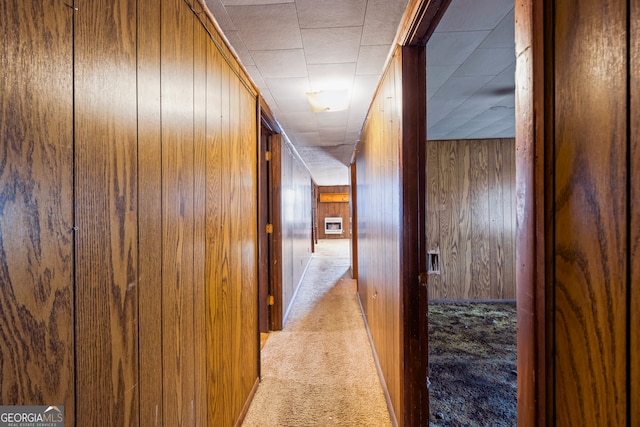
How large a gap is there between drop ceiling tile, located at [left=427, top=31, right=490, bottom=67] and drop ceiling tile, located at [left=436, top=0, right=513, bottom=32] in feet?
0.19

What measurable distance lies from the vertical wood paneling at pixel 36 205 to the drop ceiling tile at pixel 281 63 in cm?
139

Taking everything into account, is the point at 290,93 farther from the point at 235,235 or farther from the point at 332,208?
the point at 332,208


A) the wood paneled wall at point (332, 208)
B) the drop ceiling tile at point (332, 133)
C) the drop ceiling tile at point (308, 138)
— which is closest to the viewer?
the drop ceiling tile at point (332, 133)

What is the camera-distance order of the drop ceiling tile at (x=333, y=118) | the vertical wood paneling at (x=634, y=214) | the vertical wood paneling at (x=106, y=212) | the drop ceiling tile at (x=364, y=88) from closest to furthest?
the vertical wood paneling at (x=634, y=214)
the vertical wood paneling at (x=106, y=212)
the drop ceiling tile at (x=364, y=88)
the drop ceiling tile at (x=333, y=118)

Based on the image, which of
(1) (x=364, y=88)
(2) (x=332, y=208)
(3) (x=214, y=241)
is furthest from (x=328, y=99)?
(2) (x=332, y=208)

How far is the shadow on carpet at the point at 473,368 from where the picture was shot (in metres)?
1.79

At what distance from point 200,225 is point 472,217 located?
393 centimetres

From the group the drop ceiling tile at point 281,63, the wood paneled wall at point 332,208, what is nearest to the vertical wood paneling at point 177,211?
the drop ceiling tile at point 281,63

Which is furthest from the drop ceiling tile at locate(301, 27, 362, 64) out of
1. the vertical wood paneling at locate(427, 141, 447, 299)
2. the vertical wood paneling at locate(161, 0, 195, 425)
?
the vertical wood paneling at locate(427, 141, 447, 299)

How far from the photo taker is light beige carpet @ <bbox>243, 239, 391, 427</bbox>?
175 centimetres

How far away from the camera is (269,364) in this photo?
238cm

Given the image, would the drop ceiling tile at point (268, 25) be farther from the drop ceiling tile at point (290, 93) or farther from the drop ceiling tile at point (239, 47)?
the drop ceiling tile at point (290, 93)

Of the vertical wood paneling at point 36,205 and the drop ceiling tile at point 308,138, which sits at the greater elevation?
the drop ceiling tile at point 308,138

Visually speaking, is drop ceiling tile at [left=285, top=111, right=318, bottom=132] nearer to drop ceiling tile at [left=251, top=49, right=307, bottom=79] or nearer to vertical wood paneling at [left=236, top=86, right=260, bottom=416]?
drop ceiling tile at [left=251, top=49, right=307, bottom=79]
